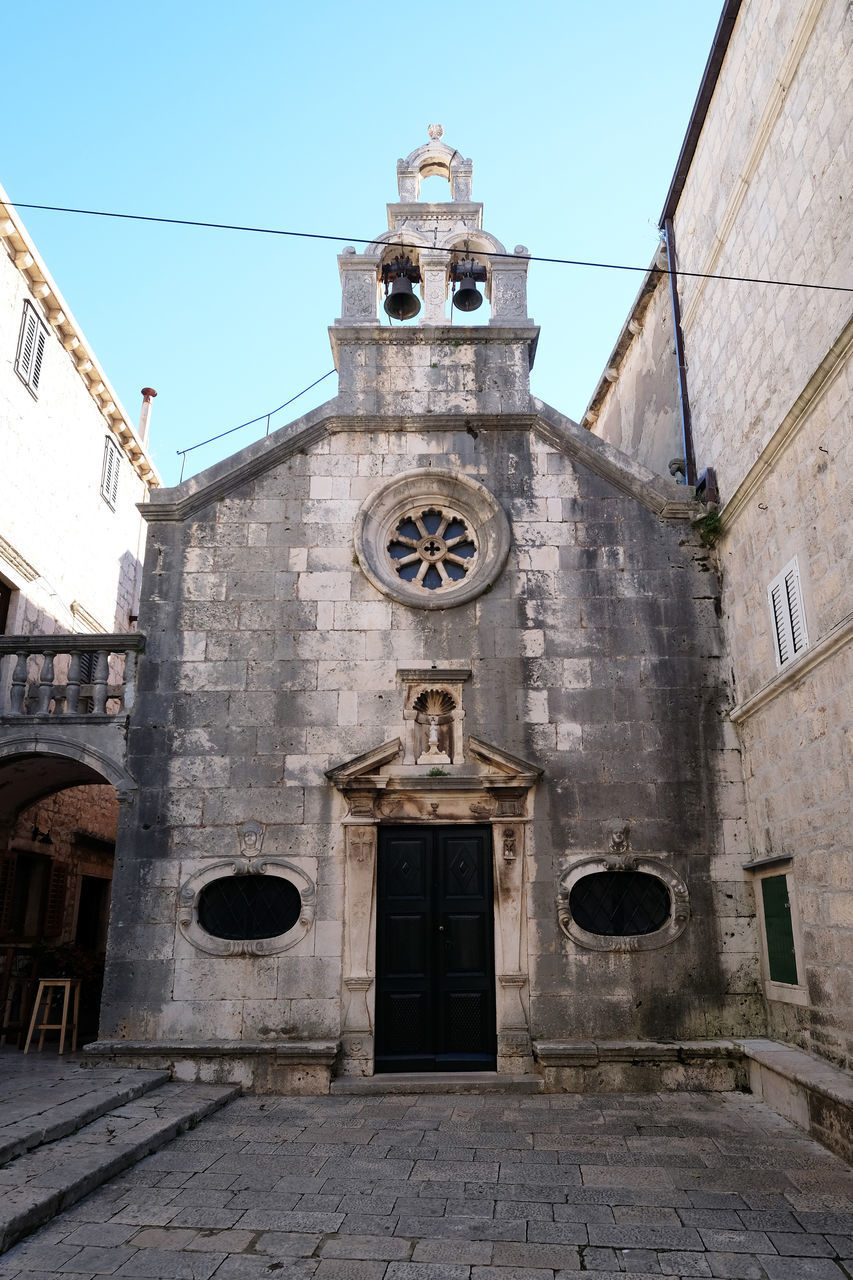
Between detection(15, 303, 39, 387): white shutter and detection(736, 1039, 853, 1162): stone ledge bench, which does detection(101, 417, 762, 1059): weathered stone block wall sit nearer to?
detection(736, 1039, 853, 1162): stone ledge bench

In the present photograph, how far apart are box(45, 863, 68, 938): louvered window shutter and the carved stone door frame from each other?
223 inches

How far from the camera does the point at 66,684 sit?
9703 millimetres

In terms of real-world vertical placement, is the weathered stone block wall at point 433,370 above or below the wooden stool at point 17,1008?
above

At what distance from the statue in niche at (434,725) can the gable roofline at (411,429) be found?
3161mm

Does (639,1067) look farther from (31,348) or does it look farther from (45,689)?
(31,348)

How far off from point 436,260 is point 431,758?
6.10 metres

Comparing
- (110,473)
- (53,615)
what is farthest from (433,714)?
(110,473)

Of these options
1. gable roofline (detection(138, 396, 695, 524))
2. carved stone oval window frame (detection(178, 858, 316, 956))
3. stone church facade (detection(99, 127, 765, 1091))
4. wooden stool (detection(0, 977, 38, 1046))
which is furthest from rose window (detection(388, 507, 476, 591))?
wooden stool (detection(0, 977, 38, 1046))

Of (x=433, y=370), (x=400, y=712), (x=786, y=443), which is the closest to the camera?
(x=786, y=443)

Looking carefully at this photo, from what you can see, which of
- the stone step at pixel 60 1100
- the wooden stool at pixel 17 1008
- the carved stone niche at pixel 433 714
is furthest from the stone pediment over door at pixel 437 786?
the wooden stool at pixel 17 1008

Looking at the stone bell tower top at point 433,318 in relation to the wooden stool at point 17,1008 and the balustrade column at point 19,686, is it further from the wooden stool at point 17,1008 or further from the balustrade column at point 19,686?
the wooden stool at point 17,1008

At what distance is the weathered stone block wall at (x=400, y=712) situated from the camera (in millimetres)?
8836

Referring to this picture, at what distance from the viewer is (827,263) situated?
716cm

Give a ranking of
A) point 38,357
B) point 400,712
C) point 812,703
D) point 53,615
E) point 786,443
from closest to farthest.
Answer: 1. point 812,703
2. point 786,443
3. point 400,712
4. point 38,357
5. point 53,615
